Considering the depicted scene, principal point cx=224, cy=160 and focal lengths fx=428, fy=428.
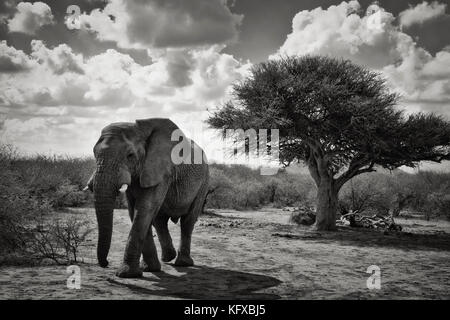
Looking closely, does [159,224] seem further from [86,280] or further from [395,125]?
[395,125]

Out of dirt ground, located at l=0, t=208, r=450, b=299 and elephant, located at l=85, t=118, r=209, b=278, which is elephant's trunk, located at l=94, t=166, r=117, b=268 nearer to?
elephant, located at l=85, t=118, r=209, b=278

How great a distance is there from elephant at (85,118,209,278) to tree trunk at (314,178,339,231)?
29.5 ft

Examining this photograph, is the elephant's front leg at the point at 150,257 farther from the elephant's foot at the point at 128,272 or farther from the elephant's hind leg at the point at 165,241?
the elephant's hind leg at the point at 165,241

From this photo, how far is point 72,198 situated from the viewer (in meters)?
21.2

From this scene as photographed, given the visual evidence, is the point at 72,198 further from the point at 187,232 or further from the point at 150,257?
the point at 150,257

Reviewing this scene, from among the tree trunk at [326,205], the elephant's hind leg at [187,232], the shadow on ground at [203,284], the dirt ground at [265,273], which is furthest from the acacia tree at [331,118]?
the shadow on ground at [203,284]

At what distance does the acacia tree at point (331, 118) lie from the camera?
579 inches

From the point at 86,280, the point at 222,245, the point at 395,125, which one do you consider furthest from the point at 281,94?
the point at 86,280

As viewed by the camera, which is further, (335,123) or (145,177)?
(335,123)

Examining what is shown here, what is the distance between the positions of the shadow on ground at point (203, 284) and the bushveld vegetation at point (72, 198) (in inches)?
81.2

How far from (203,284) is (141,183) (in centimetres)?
182

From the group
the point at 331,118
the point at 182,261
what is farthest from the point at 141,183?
the point at 331,118
